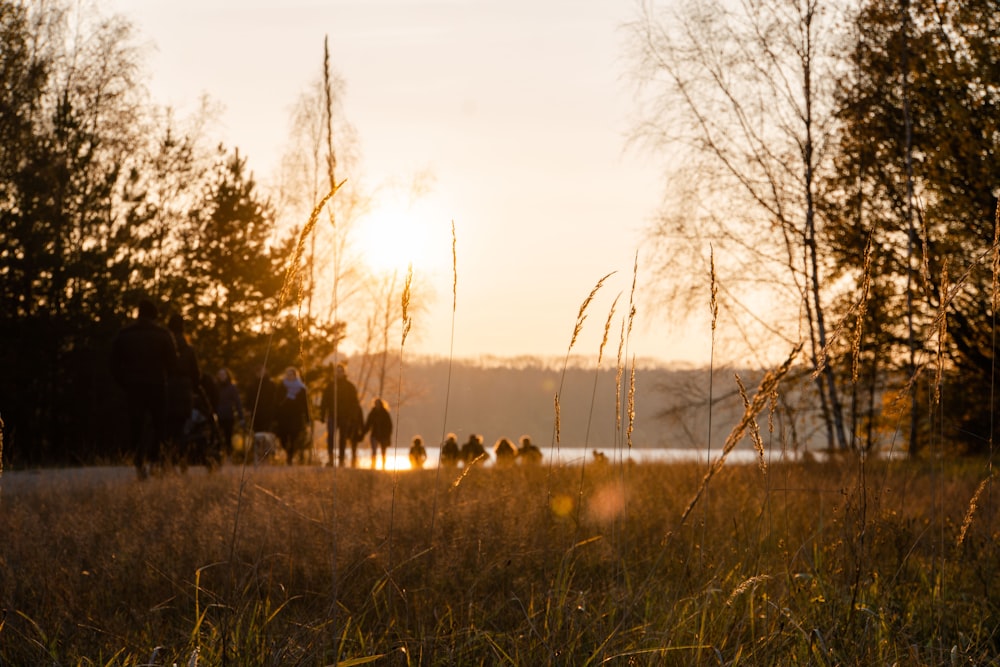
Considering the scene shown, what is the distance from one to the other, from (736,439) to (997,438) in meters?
14.0

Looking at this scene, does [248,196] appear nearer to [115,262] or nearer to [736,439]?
[115,262]

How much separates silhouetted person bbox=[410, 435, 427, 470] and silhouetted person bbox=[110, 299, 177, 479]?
576cm

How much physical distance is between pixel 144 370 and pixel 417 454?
8.09m

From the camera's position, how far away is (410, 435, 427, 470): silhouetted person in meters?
15.7

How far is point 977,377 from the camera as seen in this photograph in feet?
51.9

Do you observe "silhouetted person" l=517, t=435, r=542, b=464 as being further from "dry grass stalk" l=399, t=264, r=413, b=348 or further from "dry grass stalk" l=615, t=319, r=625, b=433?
"dry grass stalk" l=399, t=264, r=413, b=348

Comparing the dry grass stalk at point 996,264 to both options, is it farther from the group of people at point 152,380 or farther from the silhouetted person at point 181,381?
the silhouetted person at point 181,381

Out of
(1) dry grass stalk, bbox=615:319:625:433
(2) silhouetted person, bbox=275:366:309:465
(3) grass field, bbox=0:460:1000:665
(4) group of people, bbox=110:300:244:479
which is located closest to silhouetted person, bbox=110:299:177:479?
(4) group of people, bbox=110:300:244:479

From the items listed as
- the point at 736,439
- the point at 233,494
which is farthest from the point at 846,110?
the point at 736,439

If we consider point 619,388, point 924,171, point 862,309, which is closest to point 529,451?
point 924,171

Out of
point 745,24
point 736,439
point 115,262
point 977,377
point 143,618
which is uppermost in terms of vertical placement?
point 745,24

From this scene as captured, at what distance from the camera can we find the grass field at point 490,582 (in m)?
2.91

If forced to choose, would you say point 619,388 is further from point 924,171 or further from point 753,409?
point 924,171

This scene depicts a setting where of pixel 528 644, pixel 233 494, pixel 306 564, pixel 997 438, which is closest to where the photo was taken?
pixel 528 644
